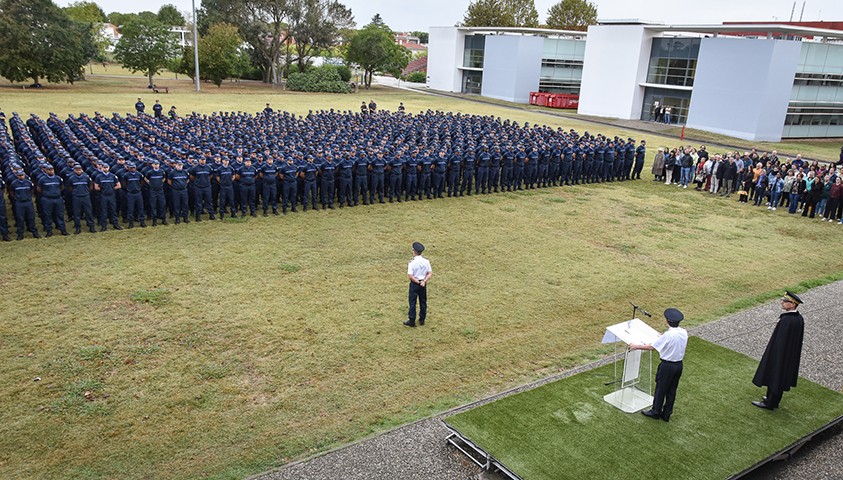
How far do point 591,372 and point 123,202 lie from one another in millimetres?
10793

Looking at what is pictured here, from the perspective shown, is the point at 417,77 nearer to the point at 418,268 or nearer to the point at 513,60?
the point at 513,60

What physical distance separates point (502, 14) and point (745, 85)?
161 feet

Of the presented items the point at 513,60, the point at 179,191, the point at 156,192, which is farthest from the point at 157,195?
the point at 513,60

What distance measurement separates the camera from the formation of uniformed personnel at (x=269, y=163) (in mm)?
13625

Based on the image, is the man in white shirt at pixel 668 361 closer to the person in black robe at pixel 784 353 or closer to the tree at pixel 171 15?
the person in black robe at pixel 784 353

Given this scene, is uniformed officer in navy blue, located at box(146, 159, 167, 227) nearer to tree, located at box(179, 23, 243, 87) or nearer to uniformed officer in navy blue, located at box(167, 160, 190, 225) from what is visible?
uniformed officer in navy blue, located at box(167, 160, 190, 225)

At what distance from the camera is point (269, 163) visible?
14.9 meters

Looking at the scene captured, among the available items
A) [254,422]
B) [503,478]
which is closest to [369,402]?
[254,422]

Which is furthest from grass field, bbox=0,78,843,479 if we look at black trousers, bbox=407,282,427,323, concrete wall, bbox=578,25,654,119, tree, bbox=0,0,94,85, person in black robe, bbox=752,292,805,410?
tree, bbox=0,0,94,85

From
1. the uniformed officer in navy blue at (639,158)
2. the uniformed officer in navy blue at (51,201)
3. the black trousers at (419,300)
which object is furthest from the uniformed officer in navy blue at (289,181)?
the uniformed officer in navy blue at (639,158)

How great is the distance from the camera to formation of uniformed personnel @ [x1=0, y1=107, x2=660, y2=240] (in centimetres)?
1362

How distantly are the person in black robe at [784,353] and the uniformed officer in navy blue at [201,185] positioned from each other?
1169 centimetres

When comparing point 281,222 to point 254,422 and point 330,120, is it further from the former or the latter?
point 330,120

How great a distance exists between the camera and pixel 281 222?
14766mm
